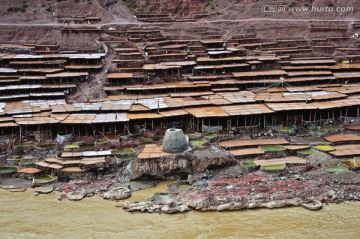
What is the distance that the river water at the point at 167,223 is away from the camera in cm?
1867

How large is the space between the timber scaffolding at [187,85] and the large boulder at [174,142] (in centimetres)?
394

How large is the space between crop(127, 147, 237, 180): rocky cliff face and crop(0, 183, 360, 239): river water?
10.7 ft

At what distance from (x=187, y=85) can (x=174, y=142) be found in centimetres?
1147

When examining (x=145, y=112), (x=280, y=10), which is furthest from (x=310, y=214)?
(x=280, y=10)

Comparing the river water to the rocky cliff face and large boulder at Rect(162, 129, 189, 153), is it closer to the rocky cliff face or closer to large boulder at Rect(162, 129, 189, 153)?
the rocky cliff face

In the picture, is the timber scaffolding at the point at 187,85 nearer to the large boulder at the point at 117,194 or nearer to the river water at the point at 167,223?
the large boulder at the point at 117,194

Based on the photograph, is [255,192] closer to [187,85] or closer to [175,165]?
[175,165]

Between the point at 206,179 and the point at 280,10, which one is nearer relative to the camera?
the point at 206,179

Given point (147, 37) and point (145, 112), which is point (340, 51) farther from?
point (145, 112)

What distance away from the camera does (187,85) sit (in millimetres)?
35625

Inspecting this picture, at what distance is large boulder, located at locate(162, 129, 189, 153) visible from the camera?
25.0 meters

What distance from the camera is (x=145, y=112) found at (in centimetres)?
3062

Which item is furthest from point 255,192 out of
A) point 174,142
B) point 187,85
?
point 187,85

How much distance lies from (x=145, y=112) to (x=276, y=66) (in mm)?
16430
